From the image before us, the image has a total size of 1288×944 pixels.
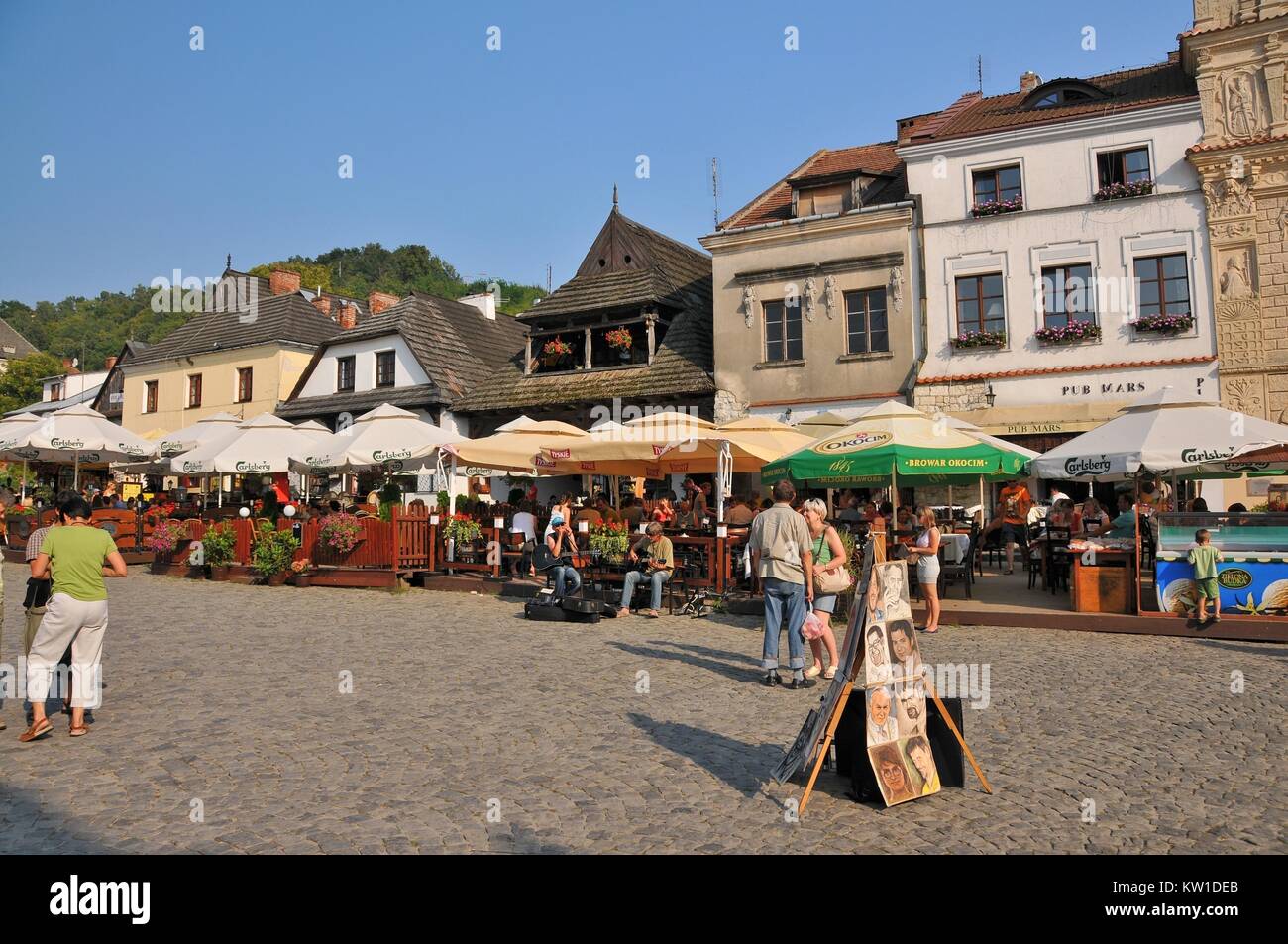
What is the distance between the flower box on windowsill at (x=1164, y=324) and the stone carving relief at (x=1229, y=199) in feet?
7.79

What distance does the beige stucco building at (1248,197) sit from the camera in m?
20.3

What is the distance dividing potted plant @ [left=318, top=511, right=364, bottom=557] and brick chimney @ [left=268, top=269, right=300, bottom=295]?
2770cm

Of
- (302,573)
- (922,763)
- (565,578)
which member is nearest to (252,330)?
(302,573)

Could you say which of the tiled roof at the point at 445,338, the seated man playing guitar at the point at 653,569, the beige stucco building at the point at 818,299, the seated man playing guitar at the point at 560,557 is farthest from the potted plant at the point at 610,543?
the tiled roof at the point at 445,338

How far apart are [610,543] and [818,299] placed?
12522mm

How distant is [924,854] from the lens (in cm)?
459

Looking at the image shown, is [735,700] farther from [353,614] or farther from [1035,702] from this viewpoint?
[353,614]

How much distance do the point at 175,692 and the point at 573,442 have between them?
9.12 metres

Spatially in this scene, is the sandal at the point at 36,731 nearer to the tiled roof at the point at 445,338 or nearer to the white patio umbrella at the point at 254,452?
the white patio umbrella at the point at 254,452

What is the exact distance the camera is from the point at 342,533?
56.1 feet

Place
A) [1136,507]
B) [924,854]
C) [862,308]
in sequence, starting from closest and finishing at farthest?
1. [924,854]
2. [1136,507]
3. [862,308]

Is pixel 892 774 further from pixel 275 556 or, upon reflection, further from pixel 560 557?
pixel 275 556

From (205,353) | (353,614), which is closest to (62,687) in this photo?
(353,614)

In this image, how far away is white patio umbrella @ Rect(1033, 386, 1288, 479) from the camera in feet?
38.8
